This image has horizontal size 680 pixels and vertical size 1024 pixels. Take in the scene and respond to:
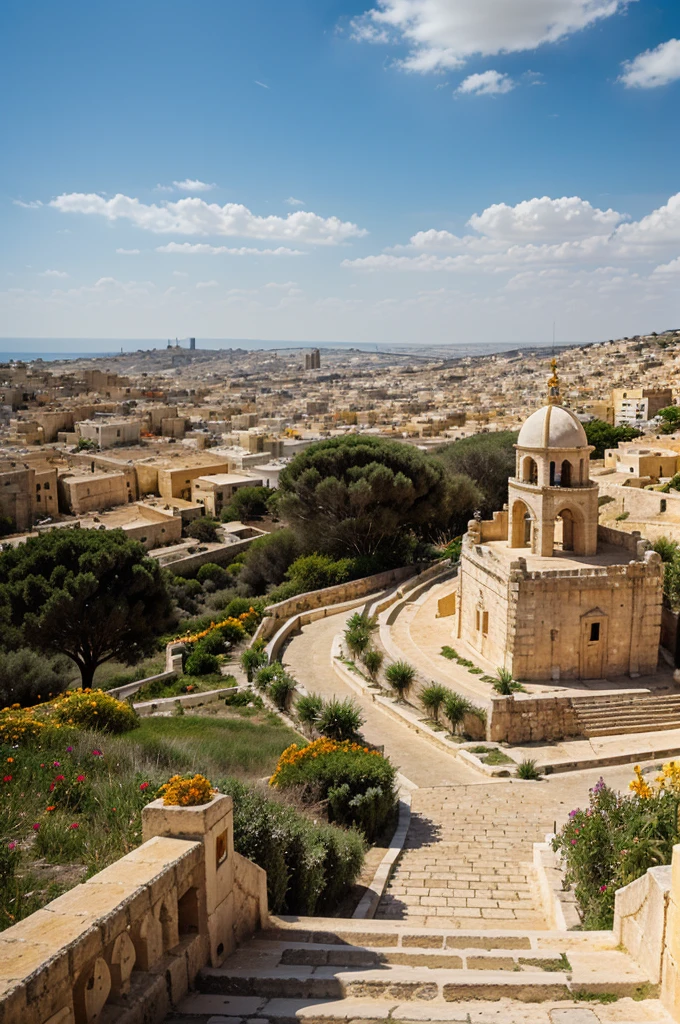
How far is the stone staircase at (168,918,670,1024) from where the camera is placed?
4.53 m

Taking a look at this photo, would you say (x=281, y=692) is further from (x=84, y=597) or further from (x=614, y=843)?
(x=614, y=843)

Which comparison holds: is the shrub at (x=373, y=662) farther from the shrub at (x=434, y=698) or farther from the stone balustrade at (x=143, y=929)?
the stone balustrade at (x=143, y=929)

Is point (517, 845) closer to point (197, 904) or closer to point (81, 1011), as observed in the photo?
point (197, 904)

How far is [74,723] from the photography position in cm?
1124

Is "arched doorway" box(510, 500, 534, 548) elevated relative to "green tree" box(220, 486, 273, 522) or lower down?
elevated

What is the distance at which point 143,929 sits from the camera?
460 centimetres

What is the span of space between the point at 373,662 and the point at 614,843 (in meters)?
10.5

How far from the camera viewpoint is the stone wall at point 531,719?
14.3 meters

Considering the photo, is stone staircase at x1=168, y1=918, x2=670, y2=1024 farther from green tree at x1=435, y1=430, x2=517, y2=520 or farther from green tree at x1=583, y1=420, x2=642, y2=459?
green tree at x1=583, y1=420, x2=642, y2=459

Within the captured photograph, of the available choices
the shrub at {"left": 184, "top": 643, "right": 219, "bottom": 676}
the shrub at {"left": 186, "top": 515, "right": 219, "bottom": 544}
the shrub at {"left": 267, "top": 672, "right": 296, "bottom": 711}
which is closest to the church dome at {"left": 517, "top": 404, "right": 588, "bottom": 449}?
the shrub at {"left": 267, "top": 672, "right": 296, "bottom": 711}

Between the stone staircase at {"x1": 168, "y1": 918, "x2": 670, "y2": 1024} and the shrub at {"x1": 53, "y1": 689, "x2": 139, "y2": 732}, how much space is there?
20.4 ft

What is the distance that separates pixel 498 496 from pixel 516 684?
20.3 meters

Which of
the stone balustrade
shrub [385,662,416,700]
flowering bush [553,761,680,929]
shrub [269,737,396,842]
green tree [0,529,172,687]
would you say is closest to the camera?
the stone balustrade

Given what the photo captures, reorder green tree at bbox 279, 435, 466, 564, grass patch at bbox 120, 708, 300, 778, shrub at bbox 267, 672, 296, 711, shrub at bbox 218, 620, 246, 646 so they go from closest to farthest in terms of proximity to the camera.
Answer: grass patch at bbox 120, 708, 300, 778, shrub at bbox 267, 672, 296, 711, shrub at bbox 218, 620, 246, 646, green tree at bbox 279, 435, 466, 564
